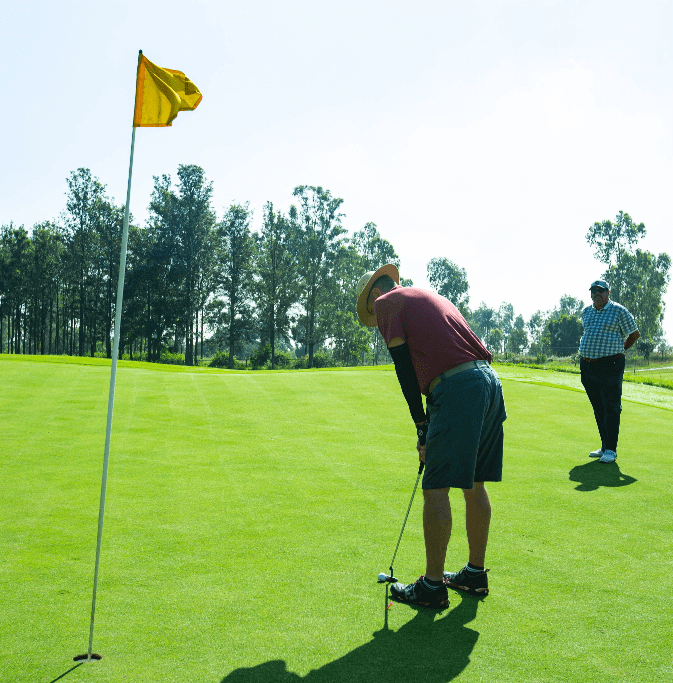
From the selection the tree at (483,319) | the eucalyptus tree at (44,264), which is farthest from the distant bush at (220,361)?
the tree at (483,319)

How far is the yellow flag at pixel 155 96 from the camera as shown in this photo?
362 centimetres

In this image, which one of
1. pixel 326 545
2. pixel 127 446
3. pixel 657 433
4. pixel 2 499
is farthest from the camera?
pixel 657 433

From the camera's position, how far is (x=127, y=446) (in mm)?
7707

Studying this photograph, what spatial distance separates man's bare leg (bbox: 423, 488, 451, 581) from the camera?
3.52 metres

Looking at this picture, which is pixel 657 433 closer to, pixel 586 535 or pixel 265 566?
pixel 586 535

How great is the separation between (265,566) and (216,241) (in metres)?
60.6

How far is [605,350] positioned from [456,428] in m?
5.49

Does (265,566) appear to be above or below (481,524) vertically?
below

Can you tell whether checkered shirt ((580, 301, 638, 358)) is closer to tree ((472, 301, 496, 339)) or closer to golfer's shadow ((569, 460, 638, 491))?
golfer's shadow ((569, 460, 638, 491))

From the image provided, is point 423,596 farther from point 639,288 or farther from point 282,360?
point 639,288

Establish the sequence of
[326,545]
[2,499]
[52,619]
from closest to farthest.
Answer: [52,619] < [326,545] < [2,499]

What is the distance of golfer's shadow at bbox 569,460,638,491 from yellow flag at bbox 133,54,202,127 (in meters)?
5.22

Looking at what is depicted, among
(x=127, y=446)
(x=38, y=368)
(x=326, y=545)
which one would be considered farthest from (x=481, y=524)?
(x=38, y=368)

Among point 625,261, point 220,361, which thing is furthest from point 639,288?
point 220,361
